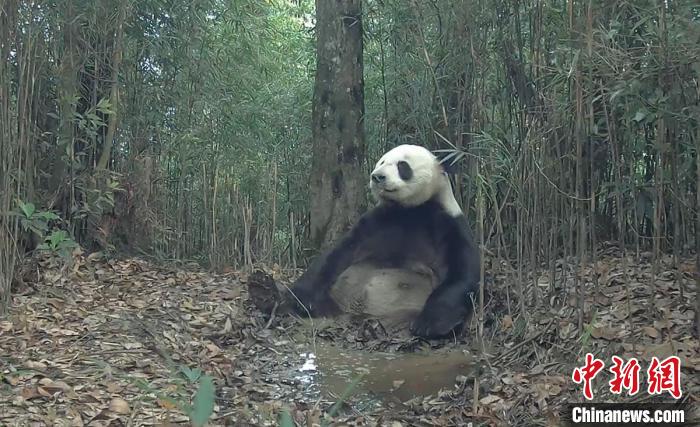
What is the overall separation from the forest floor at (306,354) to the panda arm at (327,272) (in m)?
0.13

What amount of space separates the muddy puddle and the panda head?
0.87 meters

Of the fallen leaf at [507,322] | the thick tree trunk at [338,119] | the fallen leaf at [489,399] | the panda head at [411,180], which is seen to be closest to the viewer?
the fallen leaf at [489,399]

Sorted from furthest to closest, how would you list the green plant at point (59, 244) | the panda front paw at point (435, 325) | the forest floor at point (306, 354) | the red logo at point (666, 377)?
the green plant at point (59, 244) < the panda front paw at point (435, 325) < the forest floor at point (306, 354) < the red logo at point (666, 377)

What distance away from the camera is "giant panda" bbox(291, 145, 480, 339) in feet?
13.0

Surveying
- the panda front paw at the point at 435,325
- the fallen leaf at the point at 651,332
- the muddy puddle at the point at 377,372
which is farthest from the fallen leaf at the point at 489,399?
the panda front paw at the point at 435,325

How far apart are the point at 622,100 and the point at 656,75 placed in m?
0.58

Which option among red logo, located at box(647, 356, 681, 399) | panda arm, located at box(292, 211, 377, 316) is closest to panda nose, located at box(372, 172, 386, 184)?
panda arm, located at box(292, 211, 377, 316)

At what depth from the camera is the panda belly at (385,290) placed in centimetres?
397

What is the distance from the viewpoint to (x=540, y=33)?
10.7ft

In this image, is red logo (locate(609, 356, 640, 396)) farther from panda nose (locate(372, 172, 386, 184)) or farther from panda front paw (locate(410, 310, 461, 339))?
panda nose (locate(372, 172, 386, 184))

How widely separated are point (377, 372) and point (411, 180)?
1164mm

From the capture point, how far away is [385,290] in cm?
404

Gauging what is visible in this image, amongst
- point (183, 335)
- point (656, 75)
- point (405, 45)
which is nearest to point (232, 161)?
point (405, 45)

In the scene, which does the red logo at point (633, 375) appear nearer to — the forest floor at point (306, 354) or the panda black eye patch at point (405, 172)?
the forest floor at point (306, 354)
